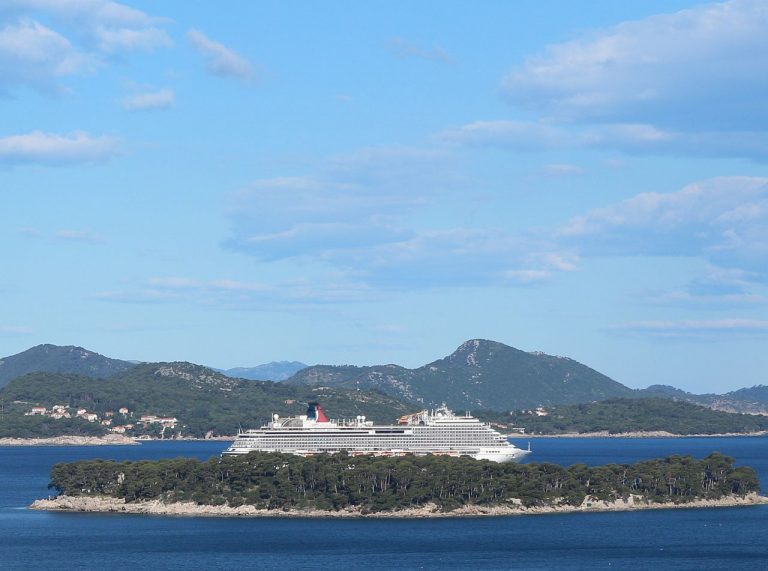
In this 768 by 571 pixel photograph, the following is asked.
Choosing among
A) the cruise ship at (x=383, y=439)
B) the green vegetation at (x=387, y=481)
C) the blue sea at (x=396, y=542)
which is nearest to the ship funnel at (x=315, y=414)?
the cruise ship at (x=383, y=439)

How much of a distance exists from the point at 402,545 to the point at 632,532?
17.2 m

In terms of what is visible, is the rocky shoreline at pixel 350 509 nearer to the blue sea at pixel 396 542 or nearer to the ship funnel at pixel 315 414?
the blue sea at pixel 396 542

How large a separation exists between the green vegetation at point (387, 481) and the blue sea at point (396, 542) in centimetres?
288

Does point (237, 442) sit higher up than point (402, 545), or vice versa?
point (237, 442)

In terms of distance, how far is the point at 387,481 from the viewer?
109312mm

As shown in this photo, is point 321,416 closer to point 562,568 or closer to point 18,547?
point 18,547

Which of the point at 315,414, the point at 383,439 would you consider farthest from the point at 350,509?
the point at 315,414

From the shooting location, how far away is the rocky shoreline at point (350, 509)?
349 feet

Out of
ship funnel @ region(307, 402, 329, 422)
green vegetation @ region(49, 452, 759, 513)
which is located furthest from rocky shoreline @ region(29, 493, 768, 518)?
ship funnel @ region(307, 402, 329, 422)

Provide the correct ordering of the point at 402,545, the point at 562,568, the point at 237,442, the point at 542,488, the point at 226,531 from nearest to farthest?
the point at 562,568, the point at 402,545, the point at 226,531, the point at 542,488, the point at 237,442

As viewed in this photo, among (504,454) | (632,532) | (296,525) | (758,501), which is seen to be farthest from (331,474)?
(504,454)

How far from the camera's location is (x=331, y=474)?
11012cm

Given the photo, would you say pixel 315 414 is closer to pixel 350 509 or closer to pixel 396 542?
pixel 350 509

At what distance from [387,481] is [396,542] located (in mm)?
16480
